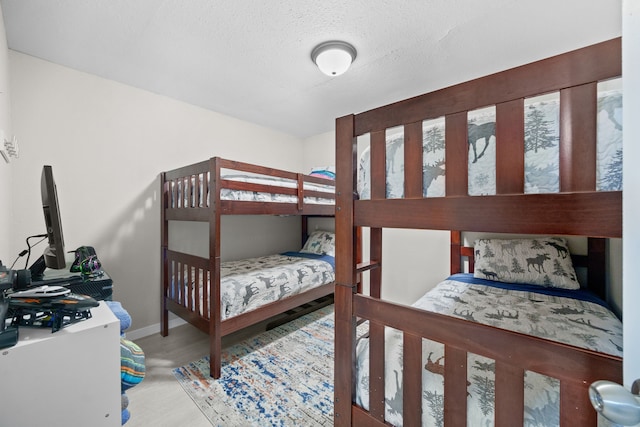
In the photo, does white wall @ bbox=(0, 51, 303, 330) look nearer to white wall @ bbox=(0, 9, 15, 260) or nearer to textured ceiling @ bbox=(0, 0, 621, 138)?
white wall @ bbox=(0, 9, 15, 260)

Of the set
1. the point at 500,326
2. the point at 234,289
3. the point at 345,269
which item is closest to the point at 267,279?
the point at 234,289

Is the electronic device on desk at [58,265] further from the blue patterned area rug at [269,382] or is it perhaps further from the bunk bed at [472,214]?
the bunk bed at [472,214]

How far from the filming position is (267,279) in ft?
7.39

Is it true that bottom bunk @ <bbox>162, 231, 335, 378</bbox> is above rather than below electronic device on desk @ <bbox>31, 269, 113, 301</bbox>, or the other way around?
below

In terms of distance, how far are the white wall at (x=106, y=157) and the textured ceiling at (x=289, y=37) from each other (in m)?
0.17

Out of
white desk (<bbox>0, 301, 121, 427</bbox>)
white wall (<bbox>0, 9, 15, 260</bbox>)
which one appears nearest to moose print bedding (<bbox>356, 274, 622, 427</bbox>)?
white desk (<bbox>0, 301, 121, 427</bbox>)

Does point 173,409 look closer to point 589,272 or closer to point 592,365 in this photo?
point 592,365

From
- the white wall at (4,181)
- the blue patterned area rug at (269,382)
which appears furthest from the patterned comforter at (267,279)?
the white wall at (4,181)

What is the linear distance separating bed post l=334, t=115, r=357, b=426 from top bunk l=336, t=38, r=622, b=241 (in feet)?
0.32

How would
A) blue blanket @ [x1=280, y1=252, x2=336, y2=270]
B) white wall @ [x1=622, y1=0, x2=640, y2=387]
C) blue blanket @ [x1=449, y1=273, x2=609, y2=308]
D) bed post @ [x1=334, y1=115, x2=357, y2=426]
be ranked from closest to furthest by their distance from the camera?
white wall @ [x1=622, y1=0, x2=640, y2=387] < bed post @ [x1=334, y1=115, x2=357, y2=426] < blue blanket @ [x1=449, y1=273, x2=609, y2=308] < blue blanket @ [x1=280, y1=252, x2=336, y2=270]

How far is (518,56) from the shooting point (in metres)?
1.93

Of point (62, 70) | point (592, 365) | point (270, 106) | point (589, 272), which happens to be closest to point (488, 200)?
point (592, 365)

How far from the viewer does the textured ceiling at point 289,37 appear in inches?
57.7

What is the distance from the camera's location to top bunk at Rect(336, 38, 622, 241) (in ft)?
2.08
